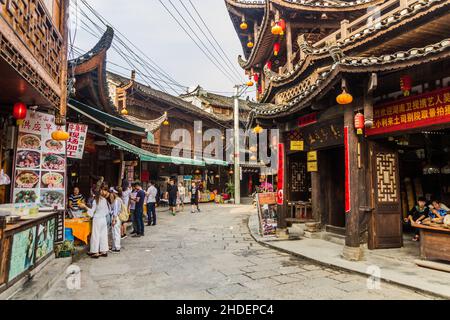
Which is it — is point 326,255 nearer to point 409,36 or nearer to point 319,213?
point 319,213

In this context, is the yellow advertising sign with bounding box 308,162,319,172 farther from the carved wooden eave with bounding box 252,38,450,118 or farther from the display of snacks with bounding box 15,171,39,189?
the display of snacks with bounding box 15,171,39,189

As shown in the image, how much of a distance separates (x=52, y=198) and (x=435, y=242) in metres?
8.23

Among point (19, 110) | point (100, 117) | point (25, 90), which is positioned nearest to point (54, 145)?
point (19, 110)

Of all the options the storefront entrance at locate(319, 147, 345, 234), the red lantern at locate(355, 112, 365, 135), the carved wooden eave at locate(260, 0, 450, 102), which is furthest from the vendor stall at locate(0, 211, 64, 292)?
the storefront entrance at locate(319, 147, 345, 234)

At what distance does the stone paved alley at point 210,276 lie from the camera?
15.2ft

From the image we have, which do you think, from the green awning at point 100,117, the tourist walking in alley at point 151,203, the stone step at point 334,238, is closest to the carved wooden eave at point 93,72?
the green awning at point 100,117

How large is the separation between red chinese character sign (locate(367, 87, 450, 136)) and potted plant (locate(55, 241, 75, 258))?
7.39 meters

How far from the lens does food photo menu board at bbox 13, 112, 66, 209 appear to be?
6.60 m

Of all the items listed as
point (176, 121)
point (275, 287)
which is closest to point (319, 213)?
point (275, 287)

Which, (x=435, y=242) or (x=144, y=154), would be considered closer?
(x=435, y=242)

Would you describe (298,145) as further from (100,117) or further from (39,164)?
(39,164)

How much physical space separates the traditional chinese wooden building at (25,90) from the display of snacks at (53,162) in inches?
24.3

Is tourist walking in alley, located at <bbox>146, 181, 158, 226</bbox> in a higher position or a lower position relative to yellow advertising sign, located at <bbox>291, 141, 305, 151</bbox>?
lower

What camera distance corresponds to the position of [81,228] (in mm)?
7551
